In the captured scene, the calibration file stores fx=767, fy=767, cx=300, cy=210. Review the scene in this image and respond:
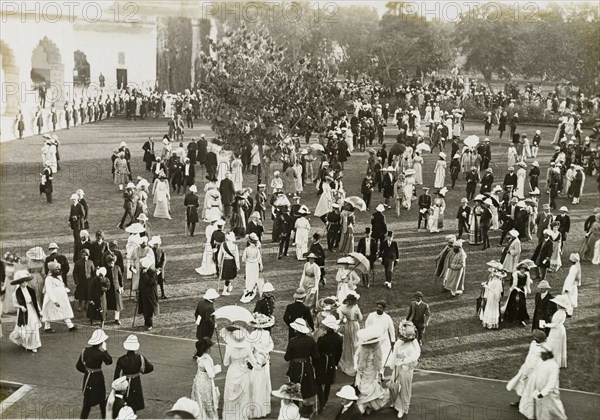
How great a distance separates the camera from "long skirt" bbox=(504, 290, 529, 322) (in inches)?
525

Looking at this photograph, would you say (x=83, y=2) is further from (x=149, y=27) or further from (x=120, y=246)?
(x=120, y=246)

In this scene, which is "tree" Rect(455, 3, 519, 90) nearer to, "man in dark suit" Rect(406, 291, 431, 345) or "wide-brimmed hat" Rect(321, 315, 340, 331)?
"man in dark suit" Rect(406, 291, 431, 345)

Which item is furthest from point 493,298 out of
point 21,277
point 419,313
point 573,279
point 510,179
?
point 510,179

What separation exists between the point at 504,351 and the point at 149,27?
32074mm

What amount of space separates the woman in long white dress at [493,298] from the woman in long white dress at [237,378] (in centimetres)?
501

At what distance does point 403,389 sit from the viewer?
10008 mm

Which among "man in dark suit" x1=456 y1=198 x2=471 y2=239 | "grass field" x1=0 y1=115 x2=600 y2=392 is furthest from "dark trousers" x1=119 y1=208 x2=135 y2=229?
"man in dark suit" x1=456 y1=198 x2=471 y2=239

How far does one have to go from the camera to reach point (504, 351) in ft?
40.5

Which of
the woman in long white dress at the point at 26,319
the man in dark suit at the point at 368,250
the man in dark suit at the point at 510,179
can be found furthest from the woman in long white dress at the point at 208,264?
the man in dark suit at the point at 510,179

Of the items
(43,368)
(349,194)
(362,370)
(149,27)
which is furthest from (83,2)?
(362,370)

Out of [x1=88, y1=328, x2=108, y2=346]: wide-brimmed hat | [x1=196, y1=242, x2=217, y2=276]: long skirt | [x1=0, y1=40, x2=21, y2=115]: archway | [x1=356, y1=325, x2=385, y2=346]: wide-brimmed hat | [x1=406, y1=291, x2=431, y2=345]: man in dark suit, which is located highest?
[x1=0, y1=40, x2=21, y2=115]: archway

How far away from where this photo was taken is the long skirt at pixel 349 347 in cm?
1125

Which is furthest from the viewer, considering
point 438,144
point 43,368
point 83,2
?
point 83,2

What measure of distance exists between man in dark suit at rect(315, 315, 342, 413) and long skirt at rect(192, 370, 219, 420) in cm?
148
